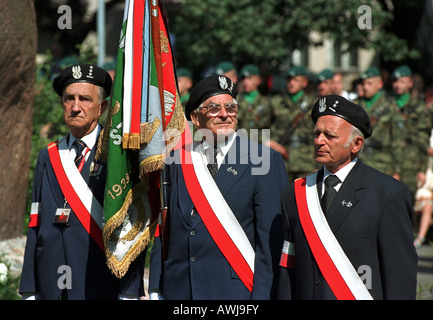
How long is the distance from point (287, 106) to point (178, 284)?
22.6 ft

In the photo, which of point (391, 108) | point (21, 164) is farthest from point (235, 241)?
point (391, 108)

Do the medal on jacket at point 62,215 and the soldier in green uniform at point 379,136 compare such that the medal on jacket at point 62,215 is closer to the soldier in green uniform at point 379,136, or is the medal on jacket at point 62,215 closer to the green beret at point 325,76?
the soldier in green uniform at point 379,136

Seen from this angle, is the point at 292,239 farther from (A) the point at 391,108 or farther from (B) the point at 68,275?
(A) the point at 391,108

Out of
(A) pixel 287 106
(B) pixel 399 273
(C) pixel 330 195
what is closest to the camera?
(B) pixel 399 273

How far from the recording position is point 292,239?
4.41m

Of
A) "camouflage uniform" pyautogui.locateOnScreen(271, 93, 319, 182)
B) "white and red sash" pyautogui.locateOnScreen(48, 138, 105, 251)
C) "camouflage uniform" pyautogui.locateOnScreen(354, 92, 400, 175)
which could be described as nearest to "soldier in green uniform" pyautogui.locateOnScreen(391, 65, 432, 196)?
"camouflage uniform" pyautogui.locateOnScreen(354, 92, 400, 175)

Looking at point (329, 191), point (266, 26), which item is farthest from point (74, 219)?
point (266, 26)

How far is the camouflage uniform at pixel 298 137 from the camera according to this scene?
1093 centimetres

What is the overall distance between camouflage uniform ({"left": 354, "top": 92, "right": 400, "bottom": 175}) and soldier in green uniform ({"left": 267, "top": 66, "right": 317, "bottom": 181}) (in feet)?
2.42

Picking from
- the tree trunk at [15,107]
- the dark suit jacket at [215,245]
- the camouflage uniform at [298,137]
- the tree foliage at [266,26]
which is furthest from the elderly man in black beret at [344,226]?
the tree foliage at [266,26]

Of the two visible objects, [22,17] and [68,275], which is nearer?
[68,275]


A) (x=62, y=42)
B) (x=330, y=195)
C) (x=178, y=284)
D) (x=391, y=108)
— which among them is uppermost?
(x=62, y=42)

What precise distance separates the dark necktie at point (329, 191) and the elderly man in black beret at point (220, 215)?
1.07ft

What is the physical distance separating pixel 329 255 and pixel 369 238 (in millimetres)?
220
